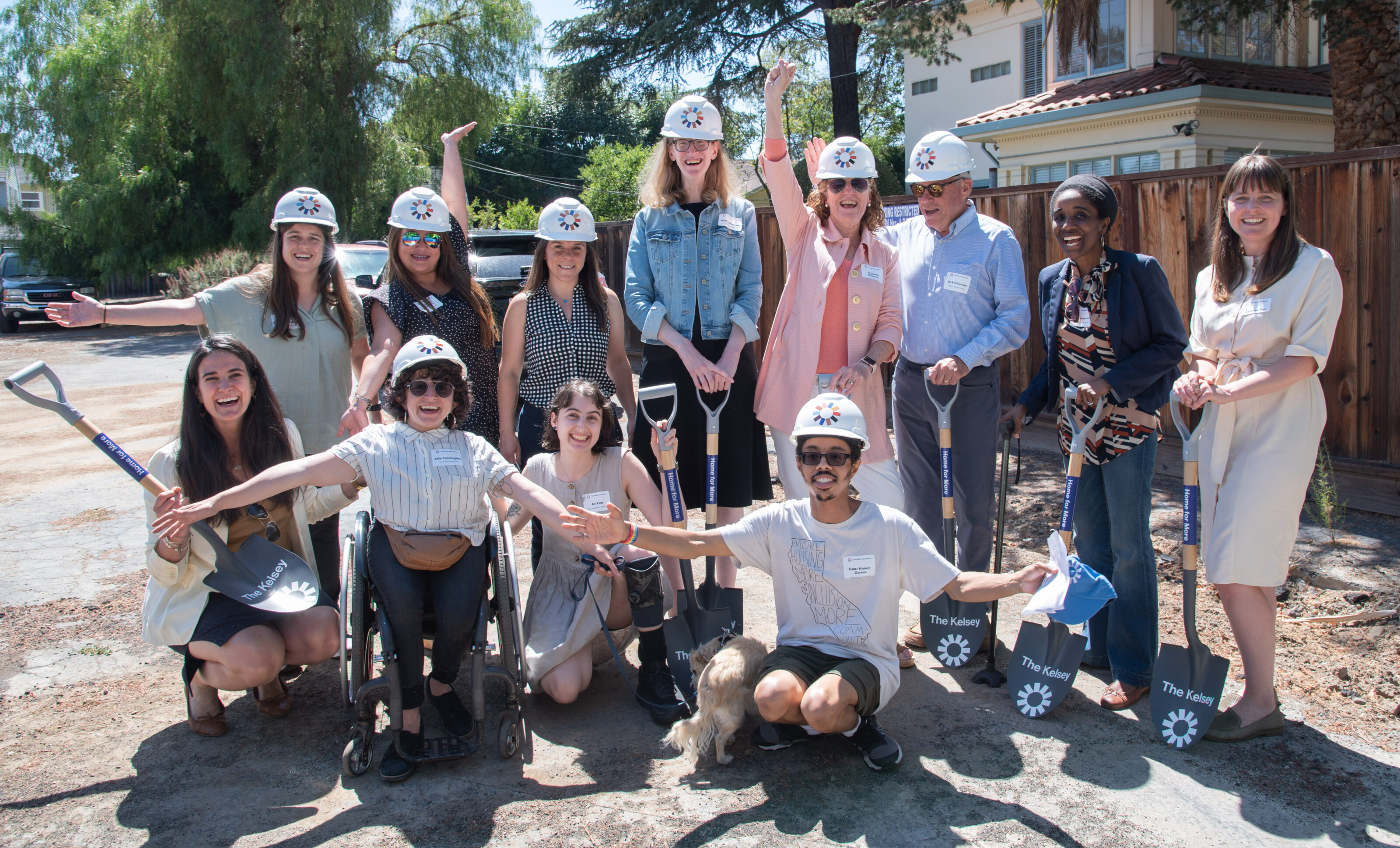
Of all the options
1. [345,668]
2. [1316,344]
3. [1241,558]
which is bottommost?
[345,668]

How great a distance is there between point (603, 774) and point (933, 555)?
1.31m

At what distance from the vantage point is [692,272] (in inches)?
165

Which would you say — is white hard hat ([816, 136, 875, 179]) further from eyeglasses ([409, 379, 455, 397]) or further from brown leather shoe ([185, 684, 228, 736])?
brown leather shoe ([185, 684, 228, 736])

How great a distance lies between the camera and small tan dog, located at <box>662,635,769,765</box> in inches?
128

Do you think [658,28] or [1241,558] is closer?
[1241,558]

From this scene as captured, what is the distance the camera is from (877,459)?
4.11m

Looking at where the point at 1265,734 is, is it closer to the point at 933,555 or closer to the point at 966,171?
the point at 933,555

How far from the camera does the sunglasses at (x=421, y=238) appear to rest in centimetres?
420

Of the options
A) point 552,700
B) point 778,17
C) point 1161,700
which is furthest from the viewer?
point 778,17

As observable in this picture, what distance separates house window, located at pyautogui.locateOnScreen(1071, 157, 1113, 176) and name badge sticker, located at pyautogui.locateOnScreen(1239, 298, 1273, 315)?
1321 centimetres

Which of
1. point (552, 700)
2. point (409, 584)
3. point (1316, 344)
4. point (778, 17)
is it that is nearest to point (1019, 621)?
point (1316, 344)

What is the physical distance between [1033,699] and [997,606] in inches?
19.2

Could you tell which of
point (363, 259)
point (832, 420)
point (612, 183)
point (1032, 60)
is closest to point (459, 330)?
point (832, 420)

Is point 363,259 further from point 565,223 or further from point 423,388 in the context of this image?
point 423,388
